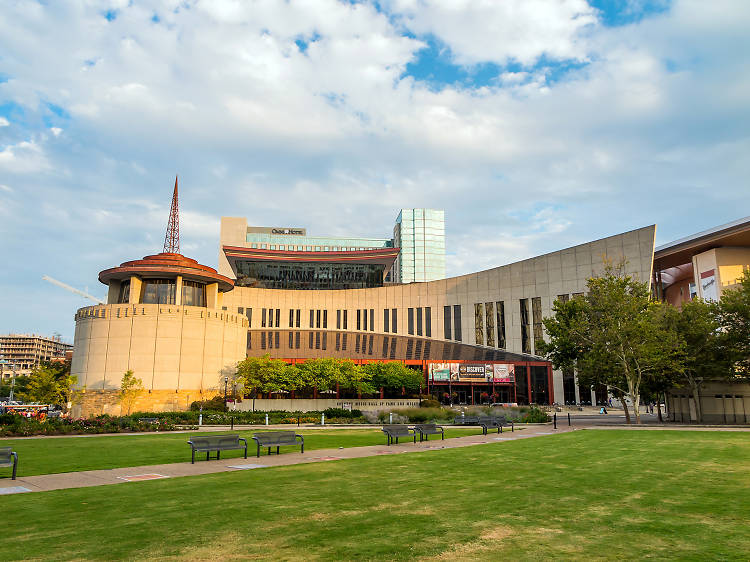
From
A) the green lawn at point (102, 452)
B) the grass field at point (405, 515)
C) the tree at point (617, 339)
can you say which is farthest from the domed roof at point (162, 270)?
the grass field at point (405, 515)

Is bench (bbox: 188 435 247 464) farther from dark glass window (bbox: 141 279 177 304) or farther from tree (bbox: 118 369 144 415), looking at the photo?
dark glass window (bbox: 141 279 177 304)

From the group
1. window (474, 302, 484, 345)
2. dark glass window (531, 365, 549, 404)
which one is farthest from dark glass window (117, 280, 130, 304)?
dark glass window (531, 365, 549, 404)

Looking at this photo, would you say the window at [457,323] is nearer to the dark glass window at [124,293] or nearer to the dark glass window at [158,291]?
the dark glass window at [158,291]

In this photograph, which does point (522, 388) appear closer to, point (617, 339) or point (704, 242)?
point (704, 242)

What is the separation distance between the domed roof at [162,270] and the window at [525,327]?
166 feet

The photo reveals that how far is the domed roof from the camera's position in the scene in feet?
216

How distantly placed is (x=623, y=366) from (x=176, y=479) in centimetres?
3641

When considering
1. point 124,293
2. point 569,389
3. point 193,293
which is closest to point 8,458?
point 193,293

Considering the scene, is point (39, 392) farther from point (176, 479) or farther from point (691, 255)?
point (691, 255)

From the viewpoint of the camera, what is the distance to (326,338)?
9062 centimetres

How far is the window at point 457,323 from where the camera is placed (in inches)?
3814

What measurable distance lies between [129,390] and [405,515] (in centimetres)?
5586

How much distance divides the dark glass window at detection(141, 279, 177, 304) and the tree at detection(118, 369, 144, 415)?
10934 mm

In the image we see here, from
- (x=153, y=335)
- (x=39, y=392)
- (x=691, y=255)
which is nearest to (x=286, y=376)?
(x=153, y=335)
